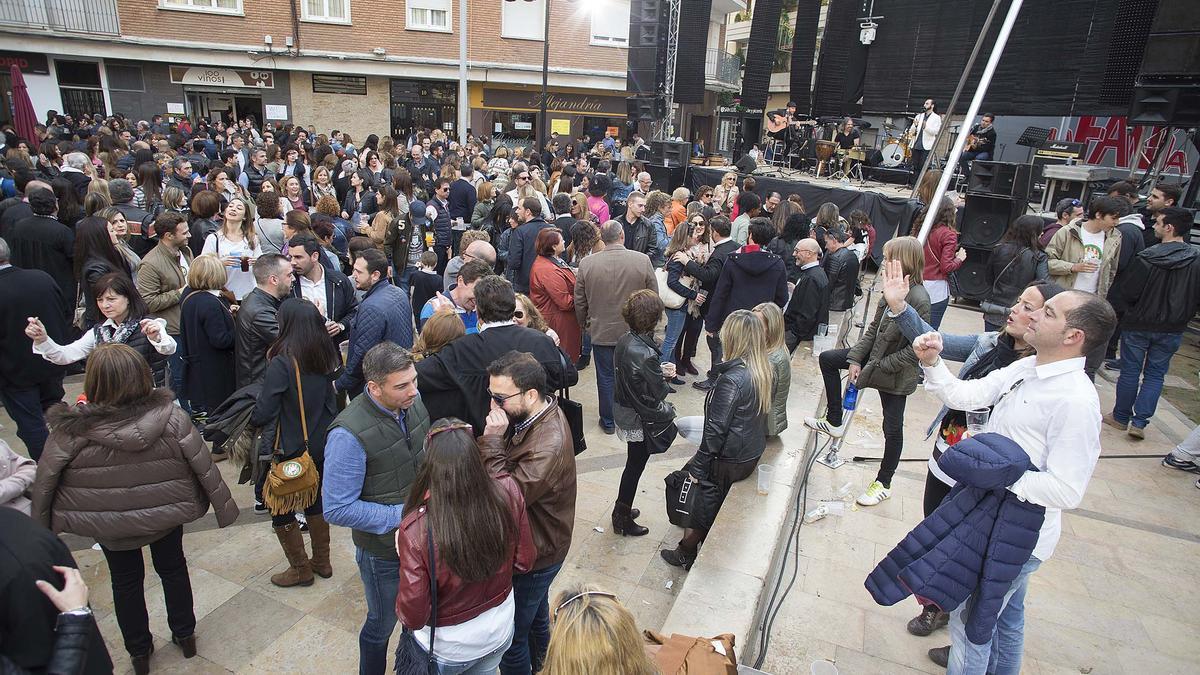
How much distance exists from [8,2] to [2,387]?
20.6m

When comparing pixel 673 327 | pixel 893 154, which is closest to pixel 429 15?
pixel 893 154

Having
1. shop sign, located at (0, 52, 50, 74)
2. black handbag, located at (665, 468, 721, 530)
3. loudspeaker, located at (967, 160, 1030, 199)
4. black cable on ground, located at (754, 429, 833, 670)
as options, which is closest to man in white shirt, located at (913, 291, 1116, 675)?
black cable on ground, located at (754, 429, 833, 670)

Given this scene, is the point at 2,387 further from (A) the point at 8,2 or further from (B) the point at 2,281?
(A) the point at 8,2

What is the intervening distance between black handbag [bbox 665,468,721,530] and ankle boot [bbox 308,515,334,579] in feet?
6.57

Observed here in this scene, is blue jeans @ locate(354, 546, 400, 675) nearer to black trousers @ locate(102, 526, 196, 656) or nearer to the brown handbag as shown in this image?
the brown handbag

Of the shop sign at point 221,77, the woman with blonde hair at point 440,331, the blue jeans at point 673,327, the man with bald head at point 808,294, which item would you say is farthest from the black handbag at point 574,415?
the shop sign at point 221,77

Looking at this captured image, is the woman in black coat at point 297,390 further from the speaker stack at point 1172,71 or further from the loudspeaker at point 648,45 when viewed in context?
the loudspeaker at point 648,45

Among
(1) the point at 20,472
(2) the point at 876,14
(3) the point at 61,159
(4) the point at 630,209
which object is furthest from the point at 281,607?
(2) the point at 876,14

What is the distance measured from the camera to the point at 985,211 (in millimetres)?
10164

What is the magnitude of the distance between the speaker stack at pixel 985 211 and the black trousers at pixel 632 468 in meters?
7.73

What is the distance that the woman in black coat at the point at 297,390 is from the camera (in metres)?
3.28

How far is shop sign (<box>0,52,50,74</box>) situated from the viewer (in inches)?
725

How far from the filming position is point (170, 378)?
214 inches

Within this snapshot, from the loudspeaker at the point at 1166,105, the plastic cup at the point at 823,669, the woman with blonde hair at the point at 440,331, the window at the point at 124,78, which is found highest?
the window at the point at 124,78
